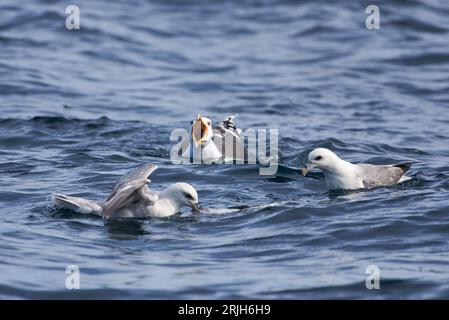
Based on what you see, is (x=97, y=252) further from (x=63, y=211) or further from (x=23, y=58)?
(x=23, y=58)

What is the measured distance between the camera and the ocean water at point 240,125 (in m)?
8.91

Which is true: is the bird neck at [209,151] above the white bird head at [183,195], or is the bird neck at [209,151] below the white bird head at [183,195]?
above

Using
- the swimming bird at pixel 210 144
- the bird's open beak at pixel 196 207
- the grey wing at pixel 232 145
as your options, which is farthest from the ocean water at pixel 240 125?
the grey wing at pixel 232 145

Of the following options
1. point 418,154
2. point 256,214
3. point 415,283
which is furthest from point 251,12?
point 415,283

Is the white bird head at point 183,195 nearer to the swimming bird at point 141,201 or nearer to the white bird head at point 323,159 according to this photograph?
the swimming bird at point 141,201

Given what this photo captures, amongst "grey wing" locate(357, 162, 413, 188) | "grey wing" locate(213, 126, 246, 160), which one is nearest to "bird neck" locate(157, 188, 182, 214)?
"grey wing" locate(357, 162, 413, 188)

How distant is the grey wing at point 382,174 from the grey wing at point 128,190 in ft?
8.86

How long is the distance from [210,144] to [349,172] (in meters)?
2.64

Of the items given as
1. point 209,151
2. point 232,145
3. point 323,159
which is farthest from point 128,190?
point 232,145

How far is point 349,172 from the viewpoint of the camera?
1162 cm

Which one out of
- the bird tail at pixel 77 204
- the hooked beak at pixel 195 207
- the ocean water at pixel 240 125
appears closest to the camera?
the ocean water at pixel 240 125

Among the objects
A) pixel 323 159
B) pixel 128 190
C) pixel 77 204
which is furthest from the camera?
pixel 323 159

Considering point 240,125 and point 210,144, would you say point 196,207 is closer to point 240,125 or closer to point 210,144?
point 210,144

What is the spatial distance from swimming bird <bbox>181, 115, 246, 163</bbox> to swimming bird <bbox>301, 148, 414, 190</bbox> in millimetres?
2182
